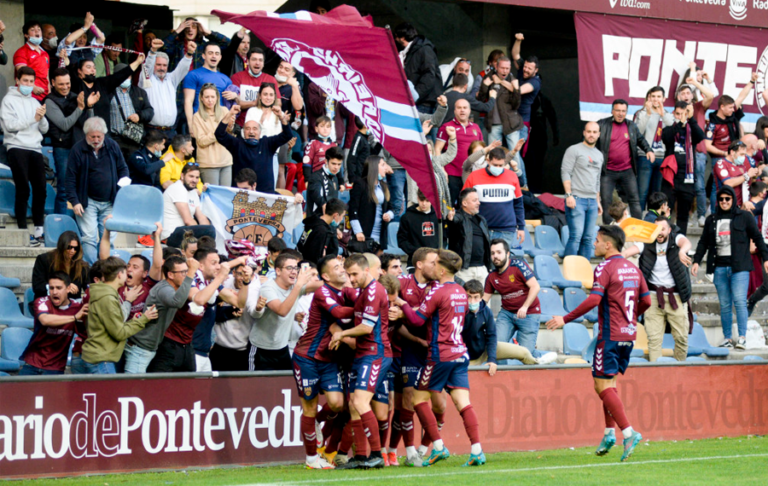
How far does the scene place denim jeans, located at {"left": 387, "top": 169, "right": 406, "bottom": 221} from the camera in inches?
587

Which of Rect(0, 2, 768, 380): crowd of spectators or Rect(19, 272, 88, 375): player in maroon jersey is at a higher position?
Rect(0, 2, 768, 380): crowd of spectators

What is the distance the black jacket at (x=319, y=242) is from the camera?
12391 millimetres

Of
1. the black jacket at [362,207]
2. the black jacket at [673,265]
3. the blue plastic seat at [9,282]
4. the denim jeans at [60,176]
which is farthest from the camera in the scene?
the black jacket at [673,265]

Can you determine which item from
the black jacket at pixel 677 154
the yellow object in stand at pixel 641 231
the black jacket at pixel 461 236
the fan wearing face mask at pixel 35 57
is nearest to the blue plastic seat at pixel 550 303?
the yellow object in stand at pixel 641 231

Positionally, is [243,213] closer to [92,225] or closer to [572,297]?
[92,225]

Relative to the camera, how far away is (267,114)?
46.4 ft

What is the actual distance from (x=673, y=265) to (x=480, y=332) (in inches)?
179

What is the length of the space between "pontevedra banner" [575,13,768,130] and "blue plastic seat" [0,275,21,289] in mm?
10142

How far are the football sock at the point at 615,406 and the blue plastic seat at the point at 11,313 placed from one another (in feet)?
19.5

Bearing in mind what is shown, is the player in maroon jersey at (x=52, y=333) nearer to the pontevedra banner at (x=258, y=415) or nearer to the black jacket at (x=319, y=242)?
the pontevedra banner at (x=258, y=415)

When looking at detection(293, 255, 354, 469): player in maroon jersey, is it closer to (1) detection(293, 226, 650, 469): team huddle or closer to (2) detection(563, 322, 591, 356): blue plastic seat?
(1) detection(293, 226, 650, 469): team huddle

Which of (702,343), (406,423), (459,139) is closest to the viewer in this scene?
(406,423)

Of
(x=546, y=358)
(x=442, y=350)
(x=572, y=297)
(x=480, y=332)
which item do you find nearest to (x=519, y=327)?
(x=546, y=358)

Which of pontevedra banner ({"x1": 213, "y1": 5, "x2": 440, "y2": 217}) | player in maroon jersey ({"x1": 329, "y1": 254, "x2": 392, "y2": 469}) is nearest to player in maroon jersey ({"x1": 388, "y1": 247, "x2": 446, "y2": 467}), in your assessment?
player in maroon jersey ({"x1": 329, "y1": 254, "x2": 392, "y2": 469})
